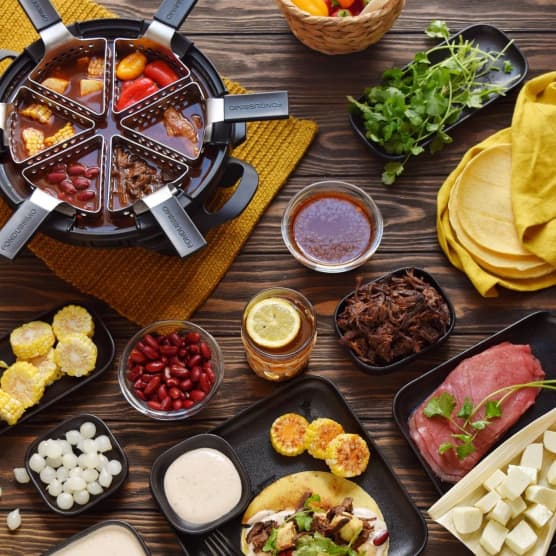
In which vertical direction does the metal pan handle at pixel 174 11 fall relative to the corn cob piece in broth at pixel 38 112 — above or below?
above

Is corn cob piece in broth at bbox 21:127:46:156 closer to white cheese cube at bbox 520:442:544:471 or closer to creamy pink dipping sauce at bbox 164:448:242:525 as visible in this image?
creamy pink dipping sauce at bbox 164:448:242:525

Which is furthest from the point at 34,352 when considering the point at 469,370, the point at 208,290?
the point at 469,370

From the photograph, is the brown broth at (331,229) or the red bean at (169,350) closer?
the red bean at (169,350)

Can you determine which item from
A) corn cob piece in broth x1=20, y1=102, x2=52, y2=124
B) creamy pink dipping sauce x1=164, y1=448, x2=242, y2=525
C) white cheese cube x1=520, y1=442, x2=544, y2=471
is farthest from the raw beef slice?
corn cob piece in broth x1=20, y1=102, x2=52, y2=124

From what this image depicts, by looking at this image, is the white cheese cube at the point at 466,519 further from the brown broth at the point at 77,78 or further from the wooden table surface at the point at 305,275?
the brown broth at the point at 77,78

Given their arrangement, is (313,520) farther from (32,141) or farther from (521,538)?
(32,141)

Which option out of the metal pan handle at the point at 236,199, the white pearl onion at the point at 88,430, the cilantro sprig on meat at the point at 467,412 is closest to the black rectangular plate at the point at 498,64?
the metal pan handle at the point at 236,199
